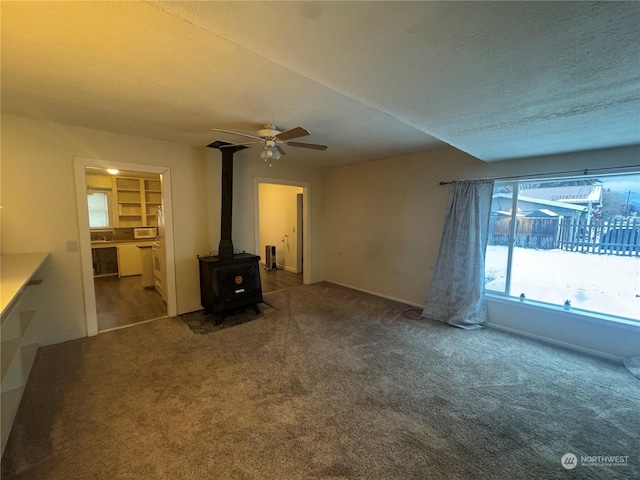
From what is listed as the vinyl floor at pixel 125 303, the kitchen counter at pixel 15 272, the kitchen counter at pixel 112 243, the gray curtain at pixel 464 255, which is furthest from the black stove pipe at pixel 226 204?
the gray curtain at pixel 464 255

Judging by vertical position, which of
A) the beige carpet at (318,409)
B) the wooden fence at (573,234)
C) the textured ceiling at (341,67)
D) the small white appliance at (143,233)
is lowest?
the beige carpet at (318,409)

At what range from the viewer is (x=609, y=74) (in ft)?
4.06

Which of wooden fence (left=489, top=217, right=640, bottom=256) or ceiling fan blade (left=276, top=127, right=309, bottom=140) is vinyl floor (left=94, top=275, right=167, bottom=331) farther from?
wooden fence (left=489, top=217, right=640, bottom=256)

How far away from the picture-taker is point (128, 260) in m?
6.08

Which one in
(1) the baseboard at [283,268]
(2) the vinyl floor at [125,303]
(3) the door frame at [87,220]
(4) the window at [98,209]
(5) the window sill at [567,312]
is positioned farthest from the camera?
(1) the baseboard at [283,268]

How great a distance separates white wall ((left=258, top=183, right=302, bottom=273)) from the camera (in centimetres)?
652

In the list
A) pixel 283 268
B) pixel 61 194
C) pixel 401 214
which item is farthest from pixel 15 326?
pixel 283 268

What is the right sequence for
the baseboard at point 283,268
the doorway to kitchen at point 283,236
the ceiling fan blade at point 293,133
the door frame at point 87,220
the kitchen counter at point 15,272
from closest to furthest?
the kitchen counter at point 15,272, the ceiling fan blade at point 293,133, the door frame at point 87,220, the doorway to kitchen at point 283,236, the baseboard at point 283,268

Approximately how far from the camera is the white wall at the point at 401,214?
3086 mm

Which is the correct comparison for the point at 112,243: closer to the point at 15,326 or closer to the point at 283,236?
the point at 283,236

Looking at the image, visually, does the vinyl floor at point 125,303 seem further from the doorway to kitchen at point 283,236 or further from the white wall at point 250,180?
the doorway to kitchen at point 283,236

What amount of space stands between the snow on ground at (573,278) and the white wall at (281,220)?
4.25 metres

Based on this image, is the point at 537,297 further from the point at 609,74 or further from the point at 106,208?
the point at 106,208

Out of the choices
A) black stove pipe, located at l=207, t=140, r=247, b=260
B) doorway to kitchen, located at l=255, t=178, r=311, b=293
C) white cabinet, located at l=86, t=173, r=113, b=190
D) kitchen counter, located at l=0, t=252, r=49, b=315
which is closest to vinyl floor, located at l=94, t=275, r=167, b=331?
kitchen counter, located at l=0, t=252, r=49, b=315
